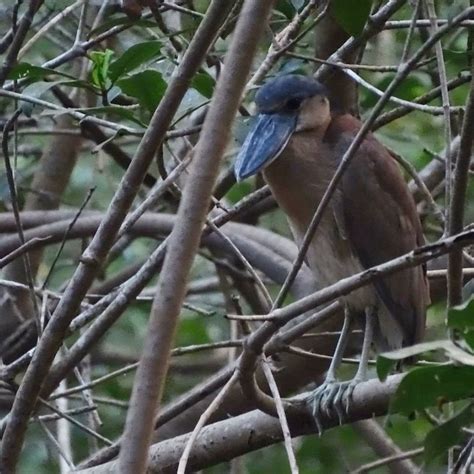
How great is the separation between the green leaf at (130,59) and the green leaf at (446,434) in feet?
3.04

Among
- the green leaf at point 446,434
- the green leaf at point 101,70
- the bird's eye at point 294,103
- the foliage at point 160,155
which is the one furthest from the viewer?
the bird's eye at point 294,103

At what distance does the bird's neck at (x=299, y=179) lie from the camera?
2.36 metres

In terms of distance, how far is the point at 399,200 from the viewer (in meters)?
2.42

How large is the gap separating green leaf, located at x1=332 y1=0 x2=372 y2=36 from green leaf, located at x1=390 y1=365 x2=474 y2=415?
0.70 m

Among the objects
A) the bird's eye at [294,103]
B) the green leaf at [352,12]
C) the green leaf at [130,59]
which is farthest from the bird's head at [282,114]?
the green leaf at [352,12]

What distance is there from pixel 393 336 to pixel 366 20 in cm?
95

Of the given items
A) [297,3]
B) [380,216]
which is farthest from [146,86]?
[380,216]

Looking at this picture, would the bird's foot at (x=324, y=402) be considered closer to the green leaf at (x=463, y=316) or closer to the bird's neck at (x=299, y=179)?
the bird's neck at (x=299, y=179)

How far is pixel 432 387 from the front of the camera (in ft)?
3.84

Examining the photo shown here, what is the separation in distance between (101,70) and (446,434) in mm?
1002

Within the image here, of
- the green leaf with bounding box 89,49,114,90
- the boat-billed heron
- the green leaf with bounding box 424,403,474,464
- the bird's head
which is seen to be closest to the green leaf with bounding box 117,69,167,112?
the green leaf with bounding box 89,49,114,90

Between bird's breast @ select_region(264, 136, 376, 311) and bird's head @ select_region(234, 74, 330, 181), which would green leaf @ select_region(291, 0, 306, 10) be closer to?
bird's head @ select_region(234, 74, 330, 181)

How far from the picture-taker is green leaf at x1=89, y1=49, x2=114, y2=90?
1.97 meters

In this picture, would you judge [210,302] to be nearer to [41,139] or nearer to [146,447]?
[41,139]
